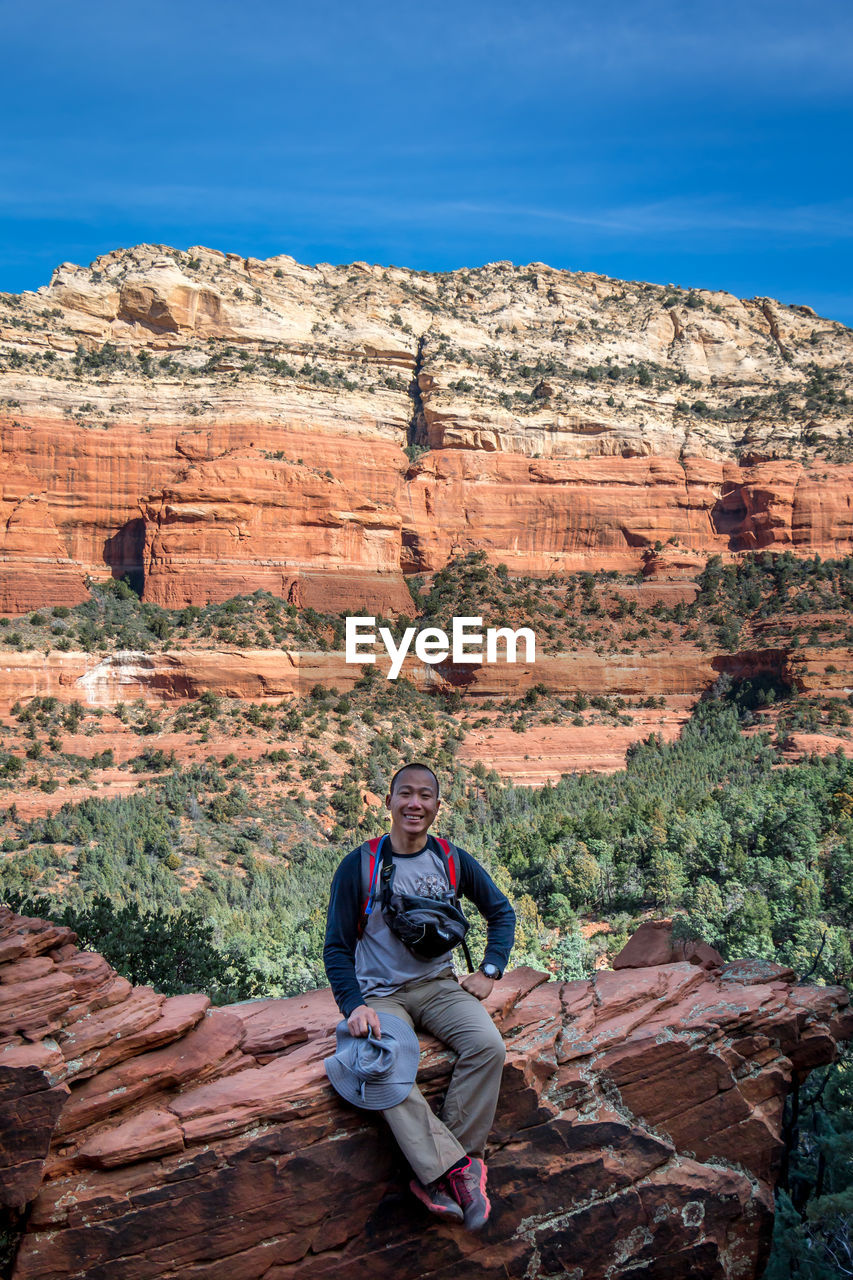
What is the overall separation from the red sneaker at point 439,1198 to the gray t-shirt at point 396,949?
0.93m

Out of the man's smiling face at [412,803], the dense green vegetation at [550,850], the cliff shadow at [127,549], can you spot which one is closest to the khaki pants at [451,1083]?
the man's smiling face at [412,803]

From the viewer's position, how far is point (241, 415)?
54.1 metres

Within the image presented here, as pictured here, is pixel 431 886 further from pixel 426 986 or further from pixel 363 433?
pixel 363 433

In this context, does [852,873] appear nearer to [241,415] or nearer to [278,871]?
[278,871]

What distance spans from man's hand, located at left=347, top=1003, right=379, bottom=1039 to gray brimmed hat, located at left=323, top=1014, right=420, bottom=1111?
4 cm

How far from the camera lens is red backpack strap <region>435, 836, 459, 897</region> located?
15.4ft

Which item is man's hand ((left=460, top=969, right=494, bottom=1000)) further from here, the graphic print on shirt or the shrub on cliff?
the shrub on cliff

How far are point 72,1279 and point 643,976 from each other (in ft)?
13.2

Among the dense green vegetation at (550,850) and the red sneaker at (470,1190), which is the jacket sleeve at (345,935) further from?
the dense green vegetation at (550,850)

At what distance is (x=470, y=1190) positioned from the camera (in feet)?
14.0

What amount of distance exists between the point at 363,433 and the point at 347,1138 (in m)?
56.3

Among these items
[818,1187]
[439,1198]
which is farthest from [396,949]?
[818,1187]

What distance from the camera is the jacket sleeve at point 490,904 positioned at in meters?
4.82

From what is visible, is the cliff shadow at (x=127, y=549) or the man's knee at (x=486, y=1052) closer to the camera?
the man's knee at (x=486, y=1052)
